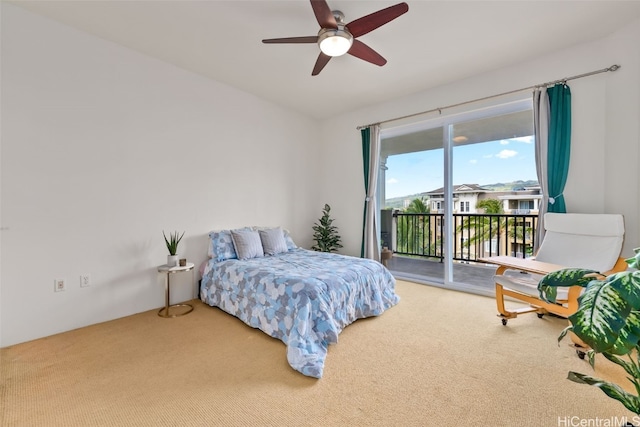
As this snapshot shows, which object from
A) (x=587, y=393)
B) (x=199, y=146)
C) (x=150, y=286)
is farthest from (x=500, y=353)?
(x=199, y=146)

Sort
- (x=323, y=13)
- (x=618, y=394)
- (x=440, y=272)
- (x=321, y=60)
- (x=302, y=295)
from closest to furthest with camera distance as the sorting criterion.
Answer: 1. (x=618, y=394)
2. (x=323, y=13)
3. (x=302, y=295)
4. (x=321, y=60)
5. (x=440, y=272)

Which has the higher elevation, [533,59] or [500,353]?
[533,59]

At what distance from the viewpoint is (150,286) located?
9.87ft

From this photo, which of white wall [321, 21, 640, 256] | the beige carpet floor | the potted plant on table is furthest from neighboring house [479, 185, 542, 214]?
the potted plant on table

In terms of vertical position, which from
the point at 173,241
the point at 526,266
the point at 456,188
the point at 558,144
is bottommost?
the point at 526,266

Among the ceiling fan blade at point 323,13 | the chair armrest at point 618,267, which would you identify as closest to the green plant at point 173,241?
the ceiling fan blade at point 323,13

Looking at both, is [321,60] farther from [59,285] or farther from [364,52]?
[59,285]

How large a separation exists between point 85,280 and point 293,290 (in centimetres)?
204

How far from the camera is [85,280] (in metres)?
2.59

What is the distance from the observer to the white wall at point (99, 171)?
7.48 ft

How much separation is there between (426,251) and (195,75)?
14.8 ft

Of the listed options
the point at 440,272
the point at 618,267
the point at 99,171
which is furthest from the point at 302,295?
the point at 440,272

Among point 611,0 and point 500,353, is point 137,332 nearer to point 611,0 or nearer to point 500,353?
point 500,353

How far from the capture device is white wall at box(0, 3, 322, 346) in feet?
7.48
